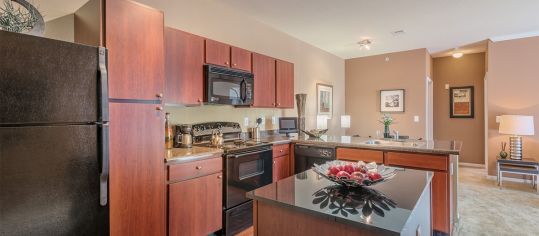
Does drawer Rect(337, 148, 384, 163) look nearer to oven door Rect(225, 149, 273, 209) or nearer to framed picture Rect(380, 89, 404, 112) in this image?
oven door Rect(225, 149, 273, 209)

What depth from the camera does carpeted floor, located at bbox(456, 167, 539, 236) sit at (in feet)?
9.21

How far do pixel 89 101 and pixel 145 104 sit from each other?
19.9 inches

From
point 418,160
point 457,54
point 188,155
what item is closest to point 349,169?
point 188,155

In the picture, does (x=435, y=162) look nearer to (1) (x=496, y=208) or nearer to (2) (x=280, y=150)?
(2) (x=280, y=150)

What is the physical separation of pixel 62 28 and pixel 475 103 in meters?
7.34

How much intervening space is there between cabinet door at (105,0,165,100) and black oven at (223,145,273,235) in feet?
3.12

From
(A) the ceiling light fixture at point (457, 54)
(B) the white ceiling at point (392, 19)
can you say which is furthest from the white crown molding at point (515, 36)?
(A) the ceiling light fixture at point (457, 54)

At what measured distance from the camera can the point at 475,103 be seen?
5.96 m

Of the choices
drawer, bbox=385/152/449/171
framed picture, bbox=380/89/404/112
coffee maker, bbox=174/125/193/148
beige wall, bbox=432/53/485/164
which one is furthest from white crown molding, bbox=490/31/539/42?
coffee maker, bbox=174/125/193/148

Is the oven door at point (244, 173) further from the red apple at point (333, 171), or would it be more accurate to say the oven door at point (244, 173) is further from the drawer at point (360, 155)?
the red apple at point (333, 171)

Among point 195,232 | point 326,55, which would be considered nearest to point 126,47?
point 195,232

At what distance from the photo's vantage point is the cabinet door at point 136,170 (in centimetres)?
176

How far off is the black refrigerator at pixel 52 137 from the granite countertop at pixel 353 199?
3.05 ft

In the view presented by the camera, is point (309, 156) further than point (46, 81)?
Yes
